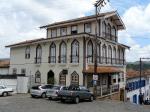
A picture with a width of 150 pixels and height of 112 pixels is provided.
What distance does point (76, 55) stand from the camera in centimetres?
3728

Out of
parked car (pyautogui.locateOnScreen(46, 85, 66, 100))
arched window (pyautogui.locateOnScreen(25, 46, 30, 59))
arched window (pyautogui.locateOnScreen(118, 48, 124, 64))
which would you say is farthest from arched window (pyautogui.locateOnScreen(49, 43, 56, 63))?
arched window (pyautogui.locateOnScreen(118, 48, 124, 64))

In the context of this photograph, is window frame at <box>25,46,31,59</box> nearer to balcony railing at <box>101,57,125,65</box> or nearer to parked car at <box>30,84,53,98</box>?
balcony railing at <box>101,57,125,65</box>

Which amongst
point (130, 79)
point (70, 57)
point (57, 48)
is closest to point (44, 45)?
point (57, 48)

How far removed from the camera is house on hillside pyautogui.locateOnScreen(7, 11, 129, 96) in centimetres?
3681

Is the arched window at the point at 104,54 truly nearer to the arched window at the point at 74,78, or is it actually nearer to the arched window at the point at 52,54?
the arched window at the point at 74,78

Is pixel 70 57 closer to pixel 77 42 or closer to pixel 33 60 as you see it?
pixel 77 42

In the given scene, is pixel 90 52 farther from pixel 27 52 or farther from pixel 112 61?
pixel 27 52

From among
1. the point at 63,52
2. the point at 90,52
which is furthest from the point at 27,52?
the point at 90,52

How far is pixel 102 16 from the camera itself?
39.7 m

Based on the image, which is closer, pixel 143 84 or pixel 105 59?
pixel 105 59

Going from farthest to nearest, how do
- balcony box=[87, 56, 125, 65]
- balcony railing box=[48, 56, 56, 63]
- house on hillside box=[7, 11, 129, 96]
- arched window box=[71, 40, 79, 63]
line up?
balcony railing box=[48, 56, 56, 63]
balcony box=[87, 56, 125, 65]
arched window box=[71, 40, 79, 63]
house on hillside box=[7, 11, 129, 96]

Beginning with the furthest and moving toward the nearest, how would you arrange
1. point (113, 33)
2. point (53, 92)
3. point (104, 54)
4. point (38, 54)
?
1. point (113, 33)
2. point (38, 54)
3. point (104, 54)
4. point (53, 92)

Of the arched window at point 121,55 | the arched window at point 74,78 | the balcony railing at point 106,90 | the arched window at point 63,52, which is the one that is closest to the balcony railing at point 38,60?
the arched window at point 63,52

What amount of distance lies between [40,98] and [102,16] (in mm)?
14374
